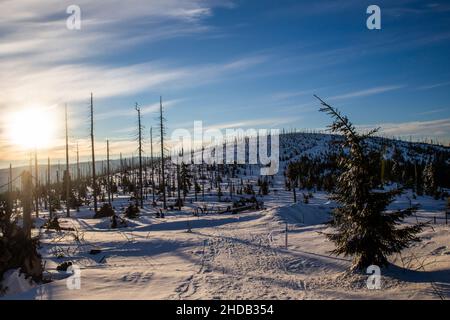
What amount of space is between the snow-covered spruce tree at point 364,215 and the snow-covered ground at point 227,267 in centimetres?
84

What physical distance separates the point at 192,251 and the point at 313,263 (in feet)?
20.8

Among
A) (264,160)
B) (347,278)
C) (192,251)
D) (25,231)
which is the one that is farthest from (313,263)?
(264,160)

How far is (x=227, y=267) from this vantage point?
13.7m

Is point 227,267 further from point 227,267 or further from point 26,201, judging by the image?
point 26,201

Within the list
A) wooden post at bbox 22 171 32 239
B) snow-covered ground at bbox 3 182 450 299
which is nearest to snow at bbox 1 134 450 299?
snow-covered ground at bbox 3 182 450 299

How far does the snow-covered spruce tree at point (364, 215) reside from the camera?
10555 millimetres

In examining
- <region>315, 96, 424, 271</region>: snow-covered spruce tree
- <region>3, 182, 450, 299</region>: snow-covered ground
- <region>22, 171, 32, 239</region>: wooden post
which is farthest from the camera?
<region>22, 171, 32, 239</region>: wooden post

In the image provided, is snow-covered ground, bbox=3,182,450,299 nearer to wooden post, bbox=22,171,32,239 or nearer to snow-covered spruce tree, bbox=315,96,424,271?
snow-covered spruce tree, bbox=315,96,424,271

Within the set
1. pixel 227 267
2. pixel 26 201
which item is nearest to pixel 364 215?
pixel 227 267

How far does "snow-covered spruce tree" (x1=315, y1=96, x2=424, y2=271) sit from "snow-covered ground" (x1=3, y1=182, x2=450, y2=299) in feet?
2.77

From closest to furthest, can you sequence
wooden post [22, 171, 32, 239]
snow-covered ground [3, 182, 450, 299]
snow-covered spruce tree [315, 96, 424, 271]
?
snow-covered ground [3, 182, 450, 299]
snow-covered spruce tree [315, 96, 424, 271]
wooden post [22, 171, 32, 239]

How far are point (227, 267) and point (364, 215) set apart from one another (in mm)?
5975

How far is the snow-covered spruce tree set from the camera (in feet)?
34.6
